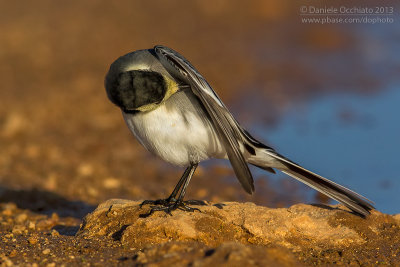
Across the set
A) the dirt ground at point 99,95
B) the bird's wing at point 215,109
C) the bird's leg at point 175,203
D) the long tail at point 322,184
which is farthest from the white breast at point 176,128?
the dirt ground at point 99,95

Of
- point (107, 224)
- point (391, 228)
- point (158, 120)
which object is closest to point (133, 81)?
point (158, 120)

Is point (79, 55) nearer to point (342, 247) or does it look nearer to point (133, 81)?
point (133, 81)

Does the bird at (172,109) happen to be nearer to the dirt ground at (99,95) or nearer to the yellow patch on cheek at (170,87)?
the yellow patch on cheek at (170,87)

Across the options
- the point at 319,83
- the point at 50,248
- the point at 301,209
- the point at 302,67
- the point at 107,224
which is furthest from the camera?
the point at 302,67

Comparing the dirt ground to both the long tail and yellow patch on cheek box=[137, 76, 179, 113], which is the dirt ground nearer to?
yellow patch on cheek box=[137, 76, 179, 113]

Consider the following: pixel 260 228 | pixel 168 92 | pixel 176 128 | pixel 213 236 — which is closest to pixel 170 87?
pixel 168 92

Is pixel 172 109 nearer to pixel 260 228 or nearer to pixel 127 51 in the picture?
pixel 260 228
